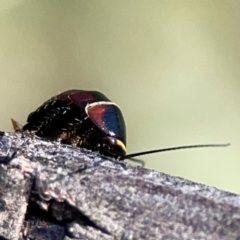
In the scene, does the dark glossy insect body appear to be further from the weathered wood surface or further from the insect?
the weathered wood surface

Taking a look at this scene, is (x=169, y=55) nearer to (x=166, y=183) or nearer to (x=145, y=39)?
(x=145, y=39)

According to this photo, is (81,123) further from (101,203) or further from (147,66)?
(147,66)

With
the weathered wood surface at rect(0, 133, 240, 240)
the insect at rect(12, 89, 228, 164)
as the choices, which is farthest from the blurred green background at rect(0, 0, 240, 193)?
the weathered wood surface at rect(0, 133, 240, 240)

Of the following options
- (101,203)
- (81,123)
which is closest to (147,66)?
(81,123)

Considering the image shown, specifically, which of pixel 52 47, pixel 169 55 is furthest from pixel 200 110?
pixel 52 47

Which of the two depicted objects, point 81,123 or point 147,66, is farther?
point 147,66

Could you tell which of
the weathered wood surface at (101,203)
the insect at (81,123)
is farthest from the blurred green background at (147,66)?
the weathered wood surface at (101,203)
